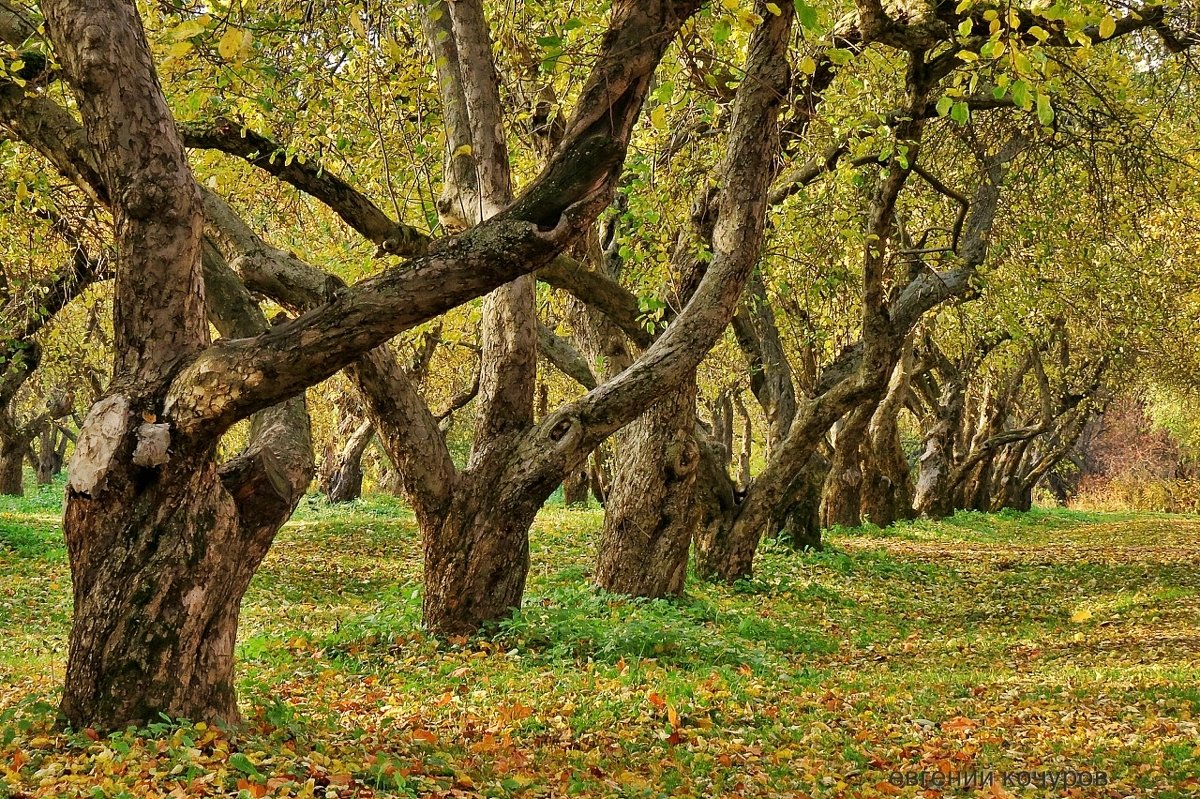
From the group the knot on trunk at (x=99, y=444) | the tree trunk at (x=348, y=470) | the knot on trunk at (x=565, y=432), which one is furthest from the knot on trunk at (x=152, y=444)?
the tree trunk at (x=348, y=470)

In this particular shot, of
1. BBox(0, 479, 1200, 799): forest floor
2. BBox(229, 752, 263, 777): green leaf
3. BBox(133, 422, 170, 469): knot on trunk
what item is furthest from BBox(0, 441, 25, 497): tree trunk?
BBox(229, 752, 263, 777): green leaf

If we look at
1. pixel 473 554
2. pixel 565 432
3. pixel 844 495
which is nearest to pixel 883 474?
pixel 844 495

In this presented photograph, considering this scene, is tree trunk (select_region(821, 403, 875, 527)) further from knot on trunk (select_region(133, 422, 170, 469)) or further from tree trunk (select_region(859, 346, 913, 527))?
knot on trunk (select_region(133, 422, 170, 469))

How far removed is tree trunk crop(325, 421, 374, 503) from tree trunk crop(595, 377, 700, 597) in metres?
15.9

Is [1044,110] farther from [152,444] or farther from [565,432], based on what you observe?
[565,432]

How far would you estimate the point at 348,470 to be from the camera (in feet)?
84.8

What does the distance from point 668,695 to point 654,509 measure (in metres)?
3.88

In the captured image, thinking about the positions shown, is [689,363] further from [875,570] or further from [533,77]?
[875,570]

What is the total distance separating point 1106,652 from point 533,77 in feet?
26.8

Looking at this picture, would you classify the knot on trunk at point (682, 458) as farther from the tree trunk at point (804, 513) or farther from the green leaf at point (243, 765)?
the green leaf at point (243, 765)

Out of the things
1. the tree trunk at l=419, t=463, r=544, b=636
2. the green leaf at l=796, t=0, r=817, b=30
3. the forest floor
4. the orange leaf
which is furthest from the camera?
the tree trunk at l=419, t=463, r=544, b=636

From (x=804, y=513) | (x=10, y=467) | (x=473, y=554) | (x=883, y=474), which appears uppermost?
(x=883, y=474)

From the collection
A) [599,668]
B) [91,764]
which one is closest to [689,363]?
[599,668]

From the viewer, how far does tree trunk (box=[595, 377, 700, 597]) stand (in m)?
10.8
